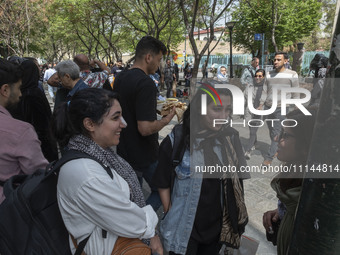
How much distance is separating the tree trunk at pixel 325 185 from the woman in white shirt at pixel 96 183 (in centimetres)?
77

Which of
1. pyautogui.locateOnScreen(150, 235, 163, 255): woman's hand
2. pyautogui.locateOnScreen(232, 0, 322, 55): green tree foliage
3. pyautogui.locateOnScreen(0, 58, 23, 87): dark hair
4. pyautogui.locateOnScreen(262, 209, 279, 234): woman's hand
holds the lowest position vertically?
pyautogui.locateOnScreen(262, 209, 279, 234): woman's hand

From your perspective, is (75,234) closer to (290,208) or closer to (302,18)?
(290,208)

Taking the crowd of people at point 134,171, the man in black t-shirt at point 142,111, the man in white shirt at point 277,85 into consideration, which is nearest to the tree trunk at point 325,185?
the crowd of people at point 134,171

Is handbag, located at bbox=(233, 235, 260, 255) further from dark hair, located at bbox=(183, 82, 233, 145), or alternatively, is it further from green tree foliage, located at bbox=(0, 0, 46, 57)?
green tree foliage, located at bbox=(0, 0, 46, 57)

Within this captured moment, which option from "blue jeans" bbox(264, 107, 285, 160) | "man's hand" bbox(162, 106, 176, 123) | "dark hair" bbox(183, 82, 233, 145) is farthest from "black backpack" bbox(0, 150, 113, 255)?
"blue jeans" bbox(264, 107, 285, 160)

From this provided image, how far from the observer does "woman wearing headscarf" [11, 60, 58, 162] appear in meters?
2.82

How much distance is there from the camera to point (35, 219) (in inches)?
48.6

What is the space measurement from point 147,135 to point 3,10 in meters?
16.1

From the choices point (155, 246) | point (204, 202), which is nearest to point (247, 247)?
point (204, 202)

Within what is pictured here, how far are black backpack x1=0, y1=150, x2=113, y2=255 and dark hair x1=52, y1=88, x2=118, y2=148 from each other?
183mm

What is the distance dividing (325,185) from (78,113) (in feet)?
3.95

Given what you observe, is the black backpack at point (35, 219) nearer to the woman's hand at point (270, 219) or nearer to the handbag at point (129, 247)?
the handbag at point (129, 247)

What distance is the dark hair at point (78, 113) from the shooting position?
4.70ft

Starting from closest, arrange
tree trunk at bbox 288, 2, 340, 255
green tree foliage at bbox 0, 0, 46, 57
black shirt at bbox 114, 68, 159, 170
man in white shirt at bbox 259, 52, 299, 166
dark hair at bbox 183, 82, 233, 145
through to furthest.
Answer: tree trunk at bbox 288, 2, 340, 255, dark hair at bbox 183, 82, 233, 145, black shirt at bbox 114, 68, 159, 170, man in white shirt at bbox 259, 52, 299, 166, green tree foliage at bbox 0, 0, 46, 57
